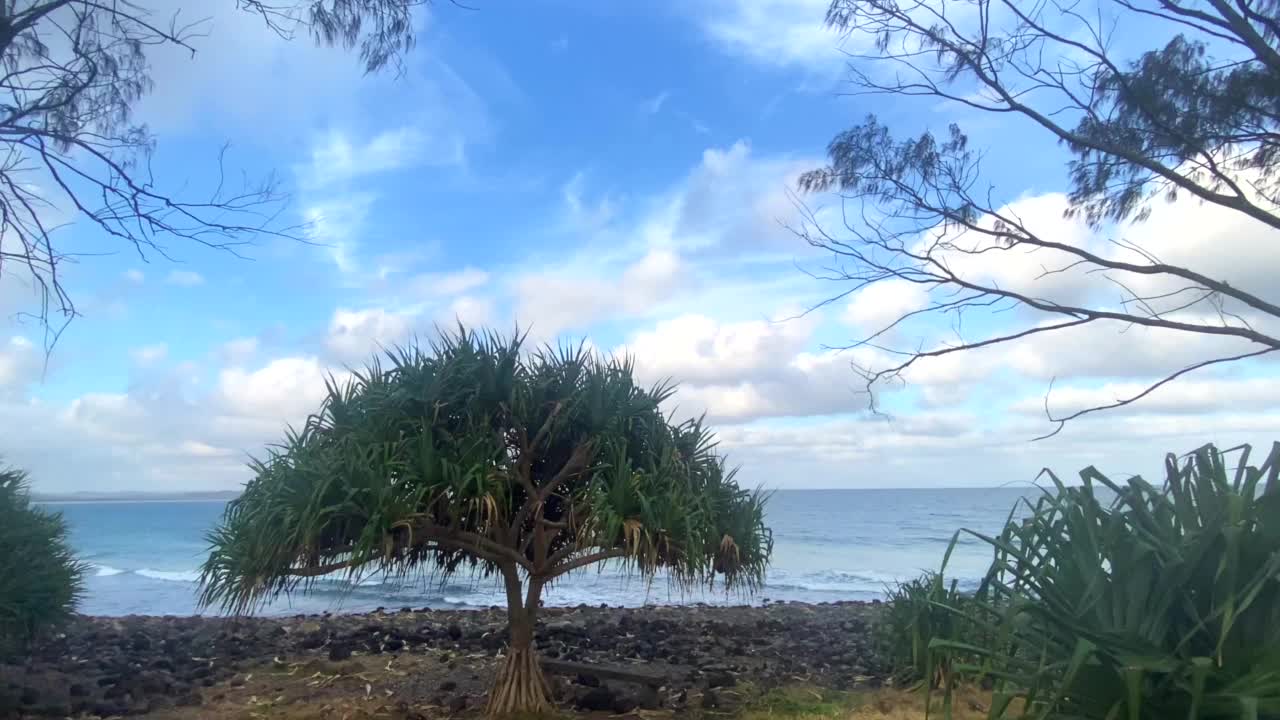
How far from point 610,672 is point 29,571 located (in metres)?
6.34

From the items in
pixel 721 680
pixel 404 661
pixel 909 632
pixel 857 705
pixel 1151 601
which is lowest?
pixel 857 705

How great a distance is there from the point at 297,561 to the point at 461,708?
212cm

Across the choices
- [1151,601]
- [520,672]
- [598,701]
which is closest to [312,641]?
[520,672]

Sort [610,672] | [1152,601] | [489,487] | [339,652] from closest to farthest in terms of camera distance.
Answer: [1152,601], [489,487], [610,672], [339,652]

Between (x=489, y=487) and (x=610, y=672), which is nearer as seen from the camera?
(x=489, y=487)

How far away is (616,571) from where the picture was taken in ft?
40.7

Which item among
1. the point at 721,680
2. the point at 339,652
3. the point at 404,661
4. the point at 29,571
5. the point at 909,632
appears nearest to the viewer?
the point at 909,632

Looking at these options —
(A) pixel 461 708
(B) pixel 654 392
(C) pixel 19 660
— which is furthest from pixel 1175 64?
(C) pixel 19 660

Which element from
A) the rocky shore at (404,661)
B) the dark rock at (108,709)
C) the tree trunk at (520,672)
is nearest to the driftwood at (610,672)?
the rocky shore at (404,661)

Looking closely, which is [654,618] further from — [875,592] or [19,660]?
[875,592]

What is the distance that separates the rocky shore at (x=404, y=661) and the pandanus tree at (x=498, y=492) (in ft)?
4.13

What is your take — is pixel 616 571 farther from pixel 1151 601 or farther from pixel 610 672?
pixel 1151 601

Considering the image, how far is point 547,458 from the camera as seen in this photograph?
8680 mm

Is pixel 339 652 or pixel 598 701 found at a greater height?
pixel 339 652
